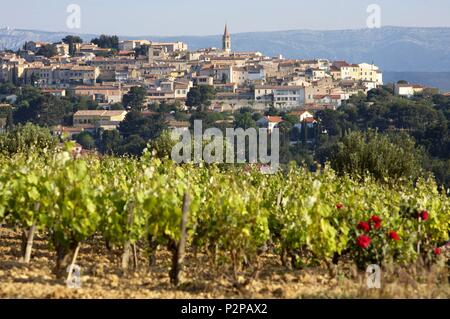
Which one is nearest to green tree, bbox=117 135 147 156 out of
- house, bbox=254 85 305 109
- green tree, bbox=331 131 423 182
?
green tree, bbox=331 131 423 182

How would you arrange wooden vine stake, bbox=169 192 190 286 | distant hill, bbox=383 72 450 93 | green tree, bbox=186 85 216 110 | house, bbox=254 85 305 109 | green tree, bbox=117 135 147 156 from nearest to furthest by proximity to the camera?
wooden vine stake, bbox=169 192 190 286
green tree, bbox=117 135 147 156
green tree, bbox=186 85 216 110
house, bbox=254 85 305 109
distant hill, bbox=383 72 450 93

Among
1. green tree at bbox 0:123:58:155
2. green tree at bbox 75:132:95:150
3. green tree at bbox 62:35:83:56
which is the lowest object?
green tree at bbox 75:132:95:150

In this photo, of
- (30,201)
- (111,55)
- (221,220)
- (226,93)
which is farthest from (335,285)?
(111,55)

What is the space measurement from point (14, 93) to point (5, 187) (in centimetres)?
9206

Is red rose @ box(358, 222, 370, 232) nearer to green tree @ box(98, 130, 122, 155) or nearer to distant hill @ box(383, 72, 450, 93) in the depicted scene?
green tree @ box(98, 130, 122, 155)

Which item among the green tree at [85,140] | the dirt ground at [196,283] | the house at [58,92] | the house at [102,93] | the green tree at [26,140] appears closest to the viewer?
the dirt ground at [196,283]

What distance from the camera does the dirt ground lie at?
6.90 metres

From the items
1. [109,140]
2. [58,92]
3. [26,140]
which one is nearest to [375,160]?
[26,140]

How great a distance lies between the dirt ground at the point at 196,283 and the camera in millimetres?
6897

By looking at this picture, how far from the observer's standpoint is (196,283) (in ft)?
25.3

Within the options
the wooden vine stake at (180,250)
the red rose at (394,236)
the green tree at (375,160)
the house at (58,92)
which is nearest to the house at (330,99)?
the house at (58,92)

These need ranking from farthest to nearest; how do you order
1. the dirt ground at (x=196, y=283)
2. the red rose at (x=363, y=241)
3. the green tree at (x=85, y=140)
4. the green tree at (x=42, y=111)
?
the green tree at (x=42, y=111) < the green tree at (x=85, y=140) < the red rose at (x=363, y=241) < the dirt ground at (x=196, y=283)

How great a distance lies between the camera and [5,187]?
859cm

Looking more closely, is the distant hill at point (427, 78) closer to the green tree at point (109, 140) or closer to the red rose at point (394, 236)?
the green tree at point (109, 140)
